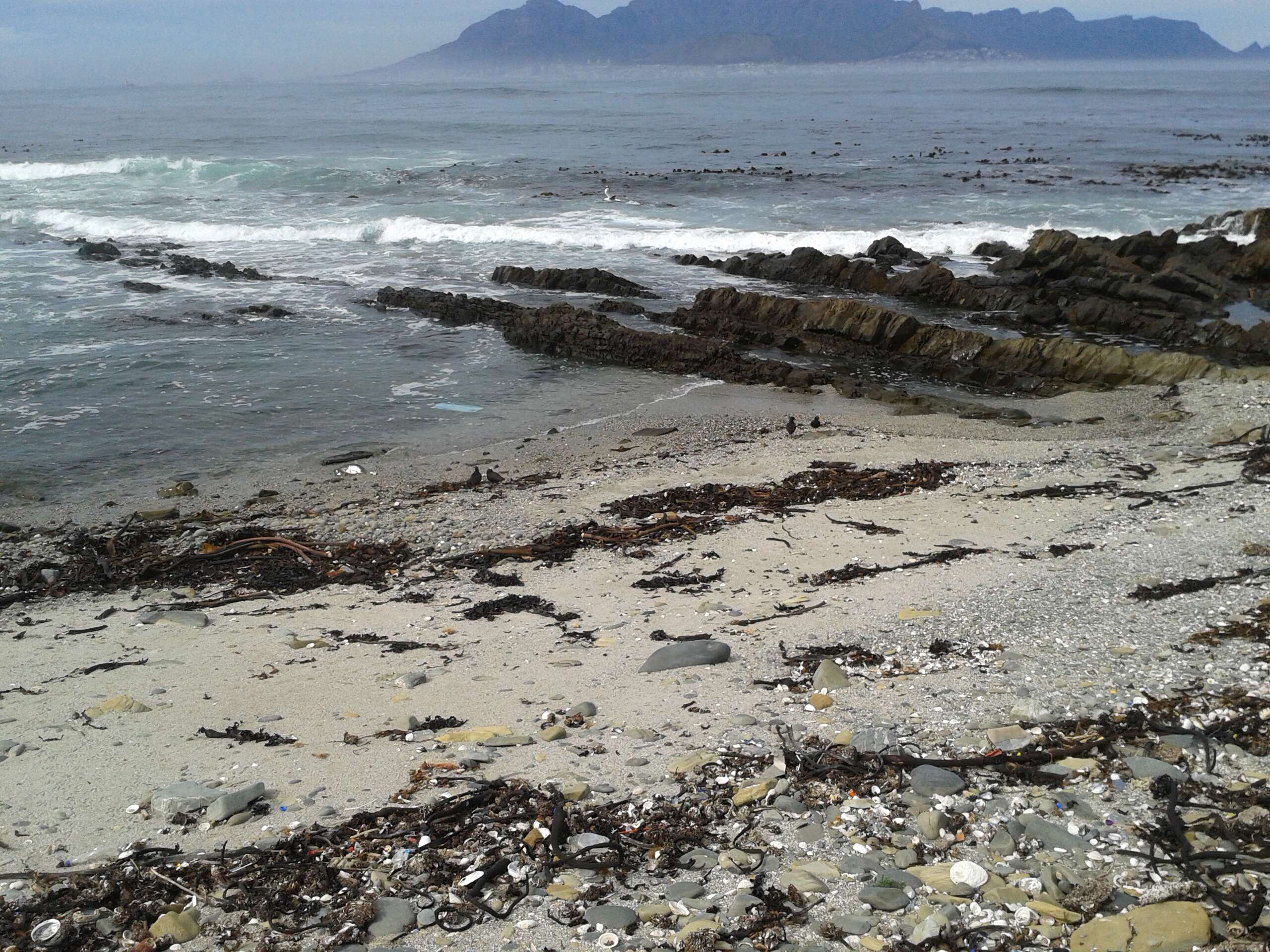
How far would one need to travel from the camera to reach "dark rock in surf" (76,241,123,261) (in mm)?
22594

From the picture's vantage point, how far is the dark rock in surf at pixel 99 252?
890 inches

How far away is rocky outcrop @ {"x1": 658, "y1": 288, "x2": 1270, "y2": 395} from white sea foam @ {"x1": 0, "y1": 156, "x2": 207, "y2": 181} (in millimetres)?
33005

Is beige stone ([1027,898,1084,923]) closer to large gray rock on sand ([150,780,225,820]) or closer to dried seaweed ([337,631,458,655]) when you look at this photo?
large gray rock on sand ([150,780,225,820])

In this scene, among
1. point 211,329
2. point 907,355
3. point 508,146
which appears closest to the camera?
point 907,355

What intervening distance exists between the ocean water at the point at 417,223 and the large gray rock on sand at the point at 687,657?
21.5 feet

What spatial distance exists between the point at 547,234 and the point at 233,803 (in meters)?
22.9

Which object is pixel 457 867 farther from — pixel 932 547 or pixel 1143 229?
pixel 1143 229

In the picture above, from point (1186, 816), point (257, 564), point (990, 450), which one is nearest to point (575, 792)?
point (1186, 816)

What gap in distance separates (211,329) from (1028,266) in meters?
16.6

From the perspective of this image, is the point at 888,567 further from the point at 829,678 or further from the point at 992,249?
the point at 992,249

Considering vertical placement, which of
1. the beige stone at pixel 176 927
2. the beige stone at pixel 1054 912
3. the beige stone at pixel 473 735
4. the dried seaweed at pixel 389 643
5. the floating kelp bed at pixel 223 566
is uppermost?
the beige stone at pixel 1054 912

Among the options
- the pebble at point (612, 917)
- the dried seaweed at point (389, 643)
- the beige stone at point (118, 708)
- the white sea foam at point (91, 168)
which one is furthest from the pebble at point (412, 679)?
the white sea foam at point (91, 168)

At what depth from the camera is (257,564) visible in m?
7.52

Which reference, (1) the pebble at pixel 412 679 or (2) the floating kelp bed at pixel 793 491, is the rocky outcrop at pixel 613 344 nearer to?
(2) the floating kelp bed at pixel 793 491
